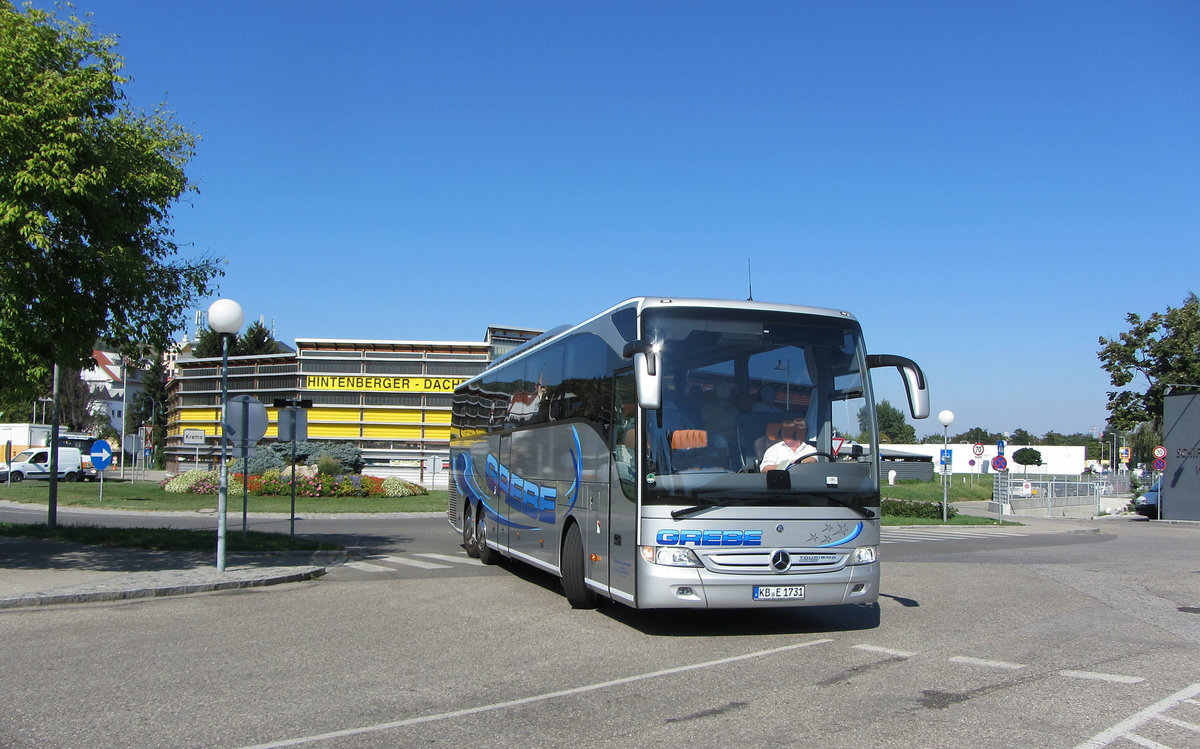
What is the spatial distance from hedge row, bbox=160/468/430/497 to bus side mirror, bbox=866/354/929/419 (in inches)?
1176

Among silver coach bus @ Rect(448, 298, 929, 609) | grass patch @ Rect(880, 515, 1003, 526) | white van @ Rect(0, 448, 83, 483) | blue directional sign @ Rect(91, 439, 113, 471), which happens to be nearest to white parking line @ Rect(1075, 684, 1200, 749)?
silver coach bus @ Rect(448, 298, 929, 609)

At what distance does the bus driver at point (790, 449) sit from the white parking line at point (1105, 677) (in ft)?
9.51

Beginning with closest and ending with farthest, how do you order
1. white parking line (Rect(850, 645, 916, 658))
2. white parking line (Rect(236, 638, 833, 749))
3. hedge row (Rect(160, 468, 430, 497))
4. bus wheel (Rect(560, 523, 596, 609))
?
white parking line (Rect(236, 638, 833, 749)), white parking line (Rect(850, 645, 916, 658)), bus wheel (Rect(560, 523, 596, 609)), hedge row (Rect(160, 468, 430, 497))

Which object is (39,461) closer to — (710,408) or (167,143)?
(167,143)

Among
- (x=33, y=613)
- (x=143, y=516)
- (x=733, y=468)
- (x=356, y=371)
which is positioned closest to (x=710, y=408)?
(x=733, y=468)

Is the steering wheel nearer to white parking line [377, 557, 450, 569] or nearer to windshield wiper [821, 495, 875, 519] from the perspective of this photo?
windshield wiper [821, 495, 875, 519]

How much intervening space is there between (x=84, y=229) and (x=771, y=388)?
9697 mm

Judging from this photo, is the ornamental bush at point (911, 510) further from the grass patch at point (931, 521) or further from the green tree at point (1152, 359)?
the green tree at point (1152, 359)

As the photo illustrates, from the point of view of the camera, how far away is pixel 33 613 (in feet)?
34.4

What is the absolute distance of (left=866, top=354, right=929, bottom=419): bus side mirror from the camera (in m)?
9.67

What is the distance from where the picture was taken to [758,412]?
30.3 feet

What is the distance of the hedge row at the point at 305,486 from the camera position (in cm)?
3644

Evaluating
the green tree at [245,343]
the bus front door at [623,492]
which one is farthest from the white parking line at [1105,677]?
the green tree at [245,343]

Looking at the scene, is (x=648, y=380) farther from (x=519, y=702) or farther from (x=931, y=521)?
(x=931, y=521)
